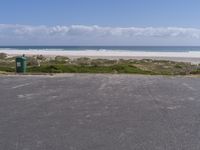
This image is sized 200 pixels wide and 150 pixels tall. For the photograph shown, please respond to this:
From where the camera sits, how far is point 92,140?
235 inches

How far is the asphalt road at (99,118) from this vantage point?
5.81 m

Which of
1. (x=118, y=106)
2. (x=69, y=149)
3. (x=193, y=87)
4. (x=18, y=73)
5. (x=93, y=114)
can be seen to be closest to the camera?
(x=69, y=149)

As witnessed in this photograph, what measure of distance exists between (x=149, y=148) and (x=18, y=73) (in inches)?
541

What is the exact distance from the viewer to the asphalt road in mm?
5812

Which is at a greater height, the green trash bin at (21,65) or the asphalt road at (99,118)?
the green trash bin at (21,65)

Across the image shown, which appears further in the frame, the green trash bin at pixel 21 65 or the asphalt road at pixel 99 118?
the green trash bin at pixel 21 65

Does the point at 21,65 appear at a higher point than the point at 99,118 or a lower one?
higher

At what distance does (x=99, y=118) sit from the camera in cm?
765

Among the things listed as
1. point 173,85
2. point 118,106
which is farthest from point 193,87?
point 118,106

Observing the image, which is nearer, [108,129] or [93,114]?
[108,129]

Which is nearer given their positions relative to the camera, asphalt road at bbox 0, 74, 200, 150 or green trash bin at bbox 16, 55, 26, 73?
asphalt road at bbox 0, 74, 200, 150

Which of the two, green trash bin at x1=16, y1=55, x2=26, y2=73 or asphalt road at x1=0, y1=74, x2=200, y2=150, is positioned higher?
green trash bin at x1=16, y1=55, x2=26, y2=73

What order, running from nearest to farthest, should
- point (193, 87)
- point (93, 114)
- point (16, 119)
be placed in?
point (16, 119) → point (93, 114) → point (193, 87)

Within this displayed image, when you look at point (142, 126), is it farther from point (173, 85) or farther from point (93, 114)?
point (173, 85)
